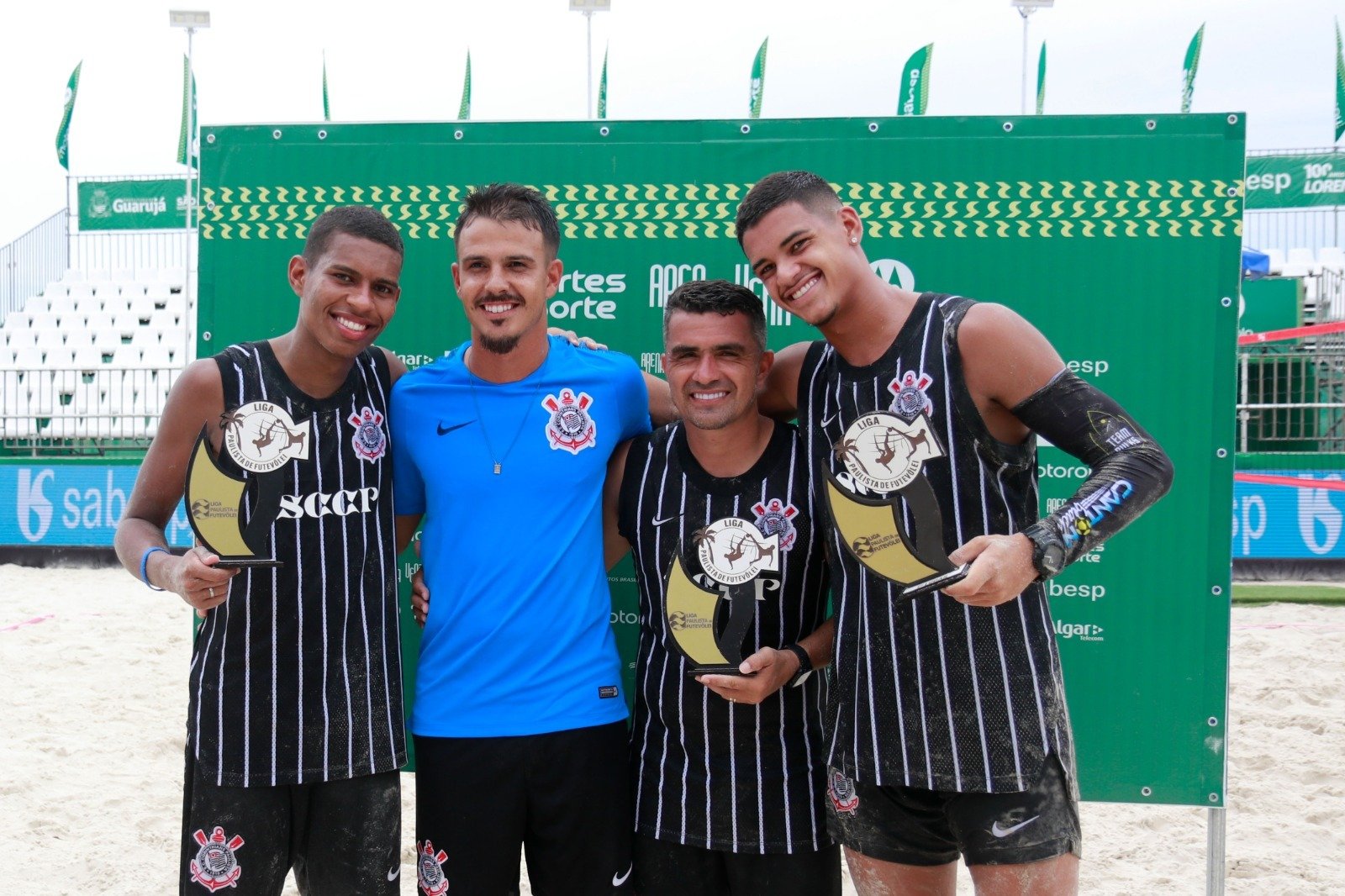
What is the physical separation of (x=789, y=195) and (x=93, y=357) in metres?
16.4

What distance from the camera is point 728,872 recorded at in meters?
2.40

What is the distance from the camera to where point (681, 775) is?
2369 mm

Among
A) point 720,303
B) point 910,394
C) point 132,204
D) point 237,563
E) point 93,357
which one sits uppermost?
point 132,204

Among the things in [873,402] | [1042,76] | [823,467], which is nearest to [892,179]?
[873,402]

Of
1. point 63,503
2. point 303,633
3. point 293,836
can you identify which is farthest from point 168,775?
point 63,503

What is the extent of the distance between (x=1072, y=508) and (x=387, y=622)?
1616 mm

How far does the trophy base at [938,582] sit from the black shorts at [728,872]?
0.87 meters

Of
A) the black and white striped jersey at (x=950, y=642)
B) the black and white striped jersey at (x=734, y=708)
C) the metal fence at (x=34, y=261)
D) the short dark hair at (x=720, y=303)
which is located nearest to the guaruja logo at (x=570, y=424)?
the black and white striped jersey at (x=734, y=708)

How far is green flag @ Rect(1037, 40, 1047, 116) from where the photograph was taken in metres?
18.9

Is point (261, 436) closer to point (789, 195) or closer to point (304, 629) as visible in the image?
point (304, 629)

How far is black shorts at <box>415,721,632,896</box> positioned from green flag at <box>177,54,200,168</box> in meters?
10.8

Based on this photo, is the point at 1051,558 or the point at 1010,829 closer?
the point at 1051,558

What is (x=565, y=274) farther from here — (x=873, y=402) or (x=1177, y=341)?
(x=1177, y=341)

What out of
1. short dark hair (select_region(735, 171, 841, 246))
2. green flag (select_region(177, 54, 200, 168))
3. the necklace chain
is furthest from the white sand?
green flag (select_region(177, 54, 200, 168))
